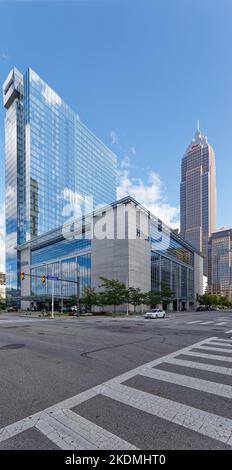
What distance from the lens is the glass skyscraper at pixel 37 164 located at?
107 metres

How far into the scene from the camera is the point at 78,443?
3701 millimetres

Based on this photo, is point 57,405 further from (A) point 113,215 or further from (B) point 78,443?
(A) point 113,215

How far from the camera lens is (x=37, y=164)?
10925 centimetres

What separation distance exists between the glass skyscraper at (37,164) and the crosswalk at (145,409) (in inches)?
3973

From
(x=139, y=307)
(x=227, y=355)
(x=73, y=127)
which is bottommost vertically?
(x=139, y=307)

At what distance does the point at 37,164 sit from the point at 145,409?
114513 millimetres

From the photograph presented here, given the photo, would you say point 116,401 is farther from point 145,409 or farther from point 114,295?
point 114,295

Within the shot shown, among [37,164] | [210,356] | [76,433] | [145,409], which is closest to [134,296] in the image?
[210,356]

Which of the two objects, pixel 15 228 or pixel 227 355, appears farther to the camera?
pixel 15 228

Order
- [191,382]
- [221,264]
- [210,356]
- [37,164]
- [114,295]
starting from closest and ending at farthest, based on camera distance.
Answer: [191,382]
[210,356]
[114,295]
[37,164]
[221,264]

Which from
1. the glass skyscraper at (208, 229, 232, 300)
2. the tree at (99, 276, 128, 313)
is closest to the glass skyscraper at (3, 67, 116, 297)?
the tree at (99, 276, 128, 313)

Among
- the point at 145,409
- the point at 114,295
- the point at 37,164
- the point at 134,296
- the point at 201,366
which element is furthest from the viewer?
the point at 37,164
